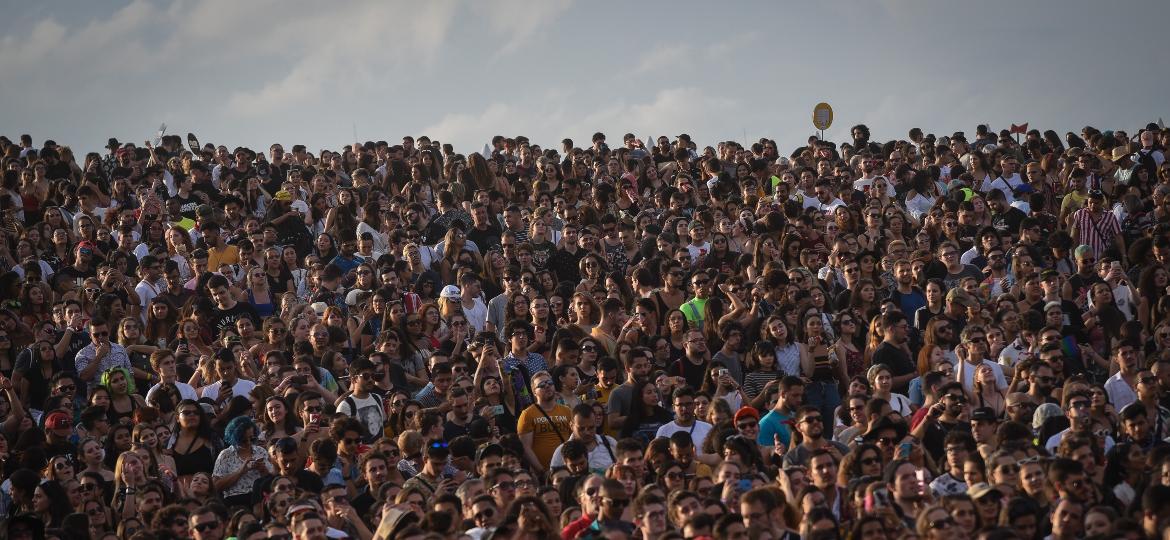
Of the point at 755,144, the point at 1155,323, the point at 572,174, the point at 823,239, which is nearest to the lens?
the point at 1155,323

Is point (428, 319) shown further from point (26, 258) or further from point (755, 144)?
point (755, 144)

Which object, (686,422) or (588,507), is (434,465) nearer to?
(588,507)

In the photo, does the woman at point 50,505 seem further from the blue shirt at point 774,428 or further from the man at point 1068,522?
the man at point 1068,522

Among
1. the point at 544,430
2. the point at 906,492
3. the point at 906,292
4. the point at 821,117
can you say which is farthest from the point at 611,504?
the point at 821,117

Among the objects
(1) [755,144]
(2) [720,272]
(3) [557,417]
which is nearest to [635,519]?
(3) [557,417]

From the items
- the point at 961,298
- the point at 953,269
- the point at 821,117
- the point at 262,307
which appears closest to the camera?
the point at 961,298

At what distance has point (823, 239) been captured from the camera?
1886 cm

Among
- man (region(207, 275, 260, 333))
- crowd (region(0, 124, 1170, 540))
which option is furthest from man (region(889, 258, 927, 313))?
man (region(207, 275, 260, 333))

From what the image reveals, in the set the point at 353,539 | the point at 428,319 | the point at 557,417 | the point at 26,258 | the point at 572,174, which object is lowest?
the point at 353,539

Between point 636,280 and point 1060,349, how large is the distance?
4605mm

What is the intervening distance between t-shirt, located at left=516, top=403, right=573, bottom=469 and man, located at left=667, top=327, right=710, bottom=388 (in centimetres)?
155

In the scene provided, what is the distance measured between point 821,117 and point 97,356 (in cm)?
1412

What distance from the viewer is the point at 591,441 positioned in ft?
44.1

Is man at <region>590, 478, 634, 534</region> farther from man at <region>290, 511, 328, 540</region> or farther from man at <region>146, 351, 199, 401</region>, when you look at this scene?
man at <region>146, 351, 199, 401</region>
